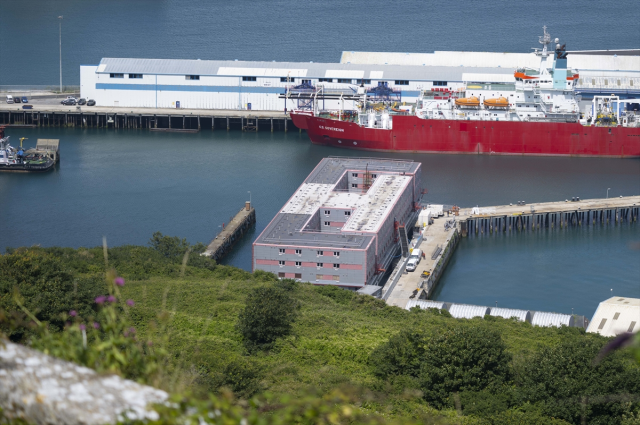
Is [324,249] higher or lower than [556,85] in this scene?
lower

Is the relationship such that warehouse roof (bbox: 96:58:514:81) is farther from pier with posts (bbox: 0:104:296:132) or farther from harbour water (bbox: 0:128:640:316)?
harbour water (bbox: 0:128:640:316)

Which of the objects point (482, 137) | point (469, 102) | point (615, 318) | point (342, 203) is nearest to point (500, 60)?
point (469, 102)

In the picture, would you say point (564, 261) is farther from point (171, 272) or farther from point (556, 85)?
point (556, 85)

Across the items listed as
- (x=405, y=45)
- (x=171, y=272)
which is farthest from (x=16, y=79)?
(x=171, y=272)

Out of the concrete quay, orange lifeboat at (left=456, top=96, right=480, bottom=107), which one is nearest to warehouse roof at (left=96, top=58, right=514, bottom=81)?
the concrete quay

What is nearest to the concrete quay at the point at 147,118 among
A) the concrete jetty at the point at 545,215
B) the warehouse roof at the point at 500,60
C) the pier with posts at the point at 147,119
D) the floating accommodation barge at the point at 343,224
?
the pier with posts at the point at 147,119

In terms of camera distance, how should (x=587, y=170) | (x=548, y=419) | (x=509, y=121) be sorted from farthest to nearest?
(x=509, y=121) → (x=587, y=170) → (x=548, y=419)

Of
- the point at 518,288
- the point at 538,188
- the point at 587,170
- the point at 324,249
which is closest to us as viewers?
the point at 324,249
